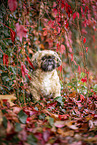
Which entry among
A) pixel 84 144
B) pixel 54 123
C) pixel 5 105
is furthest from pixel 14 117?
pixel 84 144

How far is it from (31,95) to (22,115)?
149 cm

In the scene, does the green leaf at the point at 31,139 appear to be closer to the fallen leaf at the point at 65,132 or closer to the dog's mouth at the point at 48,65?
the fallen leaf at the point at 65,132

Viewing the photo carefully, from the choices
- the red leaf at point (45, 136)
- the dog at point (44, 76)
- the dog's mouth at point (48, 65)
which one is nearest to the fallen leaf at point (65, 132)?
the red leaf at point (45, 136)

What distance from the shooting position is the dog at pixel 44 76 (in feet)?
10.5

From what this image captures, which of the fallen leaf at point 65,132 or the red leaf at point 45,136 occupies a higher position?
the red leaf at point 45,136

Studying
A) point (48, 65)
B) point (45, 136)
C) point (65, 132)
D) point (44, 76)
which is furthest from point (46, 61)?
point (45, 136)

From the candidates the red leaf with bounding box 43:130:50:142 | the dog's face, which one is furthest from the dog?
the red leaf with bounding box 43:130:50:142

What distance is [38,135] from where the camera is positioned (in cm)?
142

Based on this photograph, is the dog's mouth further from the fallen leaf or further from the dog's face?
the fallen leaf

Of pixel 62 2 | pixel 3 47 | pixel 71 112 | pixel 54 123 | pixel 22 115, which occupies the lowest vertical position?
pixel 71 112

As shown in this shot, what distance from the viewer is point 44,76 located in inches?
130

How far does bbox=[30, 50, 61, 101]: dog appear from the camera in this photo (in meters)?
3.19

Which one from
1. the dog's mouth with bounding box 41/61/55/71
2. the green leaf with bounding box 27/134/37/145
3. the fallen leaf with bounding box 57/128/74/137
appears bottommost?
the fallen leaf with bounding box 57/128/74/137

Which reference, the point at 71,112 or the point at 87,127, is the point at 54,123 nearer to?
the point at 87,127
